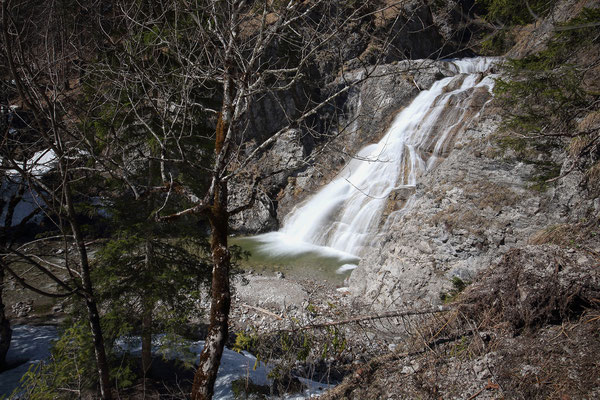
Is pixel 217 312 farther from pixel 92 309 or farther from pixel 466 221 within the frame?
pixel 466 221

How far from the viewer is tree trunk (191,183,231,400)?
9.37 ft

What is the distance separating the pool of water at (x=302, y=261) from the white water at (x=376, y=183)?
10 centimetres

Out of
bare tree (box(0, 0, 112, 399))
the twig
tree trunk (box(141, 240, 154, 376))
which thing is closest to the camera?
bare tree (box(0, 0, 112, 399))

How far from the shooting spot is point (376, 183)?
54.1 feet

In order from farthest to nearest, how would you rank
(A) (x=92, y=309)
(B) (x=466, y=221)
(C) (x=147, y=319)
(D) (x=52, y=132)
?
(B) (x=466, y=221) → (C) (x=147, y=319) → (D) (x=52, y=132) → (A) (x=92, y=309)

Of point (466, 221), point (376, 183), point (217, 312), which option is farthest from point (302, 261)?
point (217, 312)

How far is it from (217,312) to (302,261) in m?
11.0

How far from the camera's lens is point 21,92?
2225 millimetres

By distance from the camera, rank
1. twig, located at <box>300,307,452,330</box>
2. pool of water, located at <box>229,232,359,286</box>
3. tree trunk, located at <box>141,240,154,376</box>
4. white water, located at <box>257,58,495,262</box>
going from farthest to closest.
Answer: white water, located at <box>257,58,495,262</box> → pool of water, located at <box>229,232,359,286</box> → tree trunk, located at <box>141,240,154,376</box> → twig, located at <box>300,307,452,330</box>

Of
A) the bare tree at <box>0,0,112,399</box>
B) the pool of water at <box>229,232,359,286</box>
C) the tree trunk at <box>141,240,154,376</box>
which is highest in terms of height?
the bare tree at <box>0,0,112,399</box>

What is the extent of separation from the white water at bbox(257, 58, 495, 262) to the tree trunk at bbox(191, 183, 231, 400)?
33.3ft

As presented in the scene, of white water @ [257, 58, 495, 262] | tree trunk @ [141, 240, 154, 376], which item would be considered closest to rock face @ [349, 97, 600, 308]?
white water @ [257, 58, 495, 262]

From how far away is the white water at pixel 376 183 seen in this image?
48.5ft

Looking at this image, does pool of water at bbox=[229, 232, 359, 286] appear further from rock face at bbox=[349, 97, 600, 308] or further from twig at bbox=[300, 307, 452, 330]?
twig at bbox=[300, 307, 452, 330]
